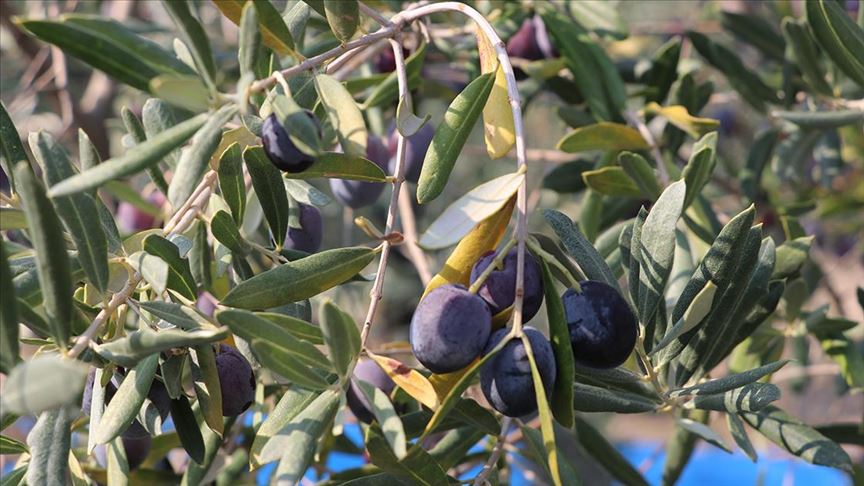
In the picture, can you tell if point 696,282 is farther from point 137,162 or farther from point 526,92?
point 526,92

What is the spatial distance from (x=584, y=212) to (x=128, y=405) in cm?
71

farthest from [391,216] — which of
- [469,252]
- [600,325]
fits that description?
[600,325]

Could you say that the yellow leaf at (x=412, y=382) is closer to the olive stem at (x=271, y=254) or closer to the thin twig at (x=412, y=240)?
the olive stem at (x=271, y=254)

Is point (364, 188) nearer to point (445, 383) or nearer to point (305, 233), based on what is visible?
point (305, 233)

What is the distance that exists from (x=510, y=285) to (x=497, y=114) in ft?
0.57

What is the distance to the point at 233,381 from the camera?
0.77m

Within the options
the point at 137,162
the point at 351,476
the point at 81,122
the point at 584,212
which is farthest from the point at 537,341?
the point at 81,122

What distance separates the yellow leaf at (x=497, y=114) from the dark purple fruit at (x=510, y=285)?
4.7 inches

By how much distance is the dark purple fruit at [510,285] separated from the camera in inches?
26.3

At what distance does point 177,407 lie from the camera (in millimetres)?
768

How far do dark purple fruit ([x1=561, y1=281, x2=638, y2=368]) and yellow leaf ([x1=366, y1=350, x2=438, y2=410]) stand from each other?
0.36ft

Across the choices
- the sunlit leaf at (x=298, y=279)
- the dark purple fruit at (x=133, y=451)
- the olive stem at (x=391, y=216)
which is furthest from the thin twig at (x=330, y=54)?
the dark purple fruit at (x=133, y=451)

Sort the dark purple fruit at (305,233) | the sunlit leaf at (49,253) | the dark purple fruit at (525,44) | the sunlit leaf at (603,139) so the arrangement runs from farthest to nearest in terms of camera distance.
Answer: the dark purple fruit at (525,44) → the sunlit leaf at (603,139) → the dark purple fruit at (305,233) → the sunlit leaf at (49,253)

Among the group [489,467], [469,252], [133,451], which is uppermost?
[469,252]
